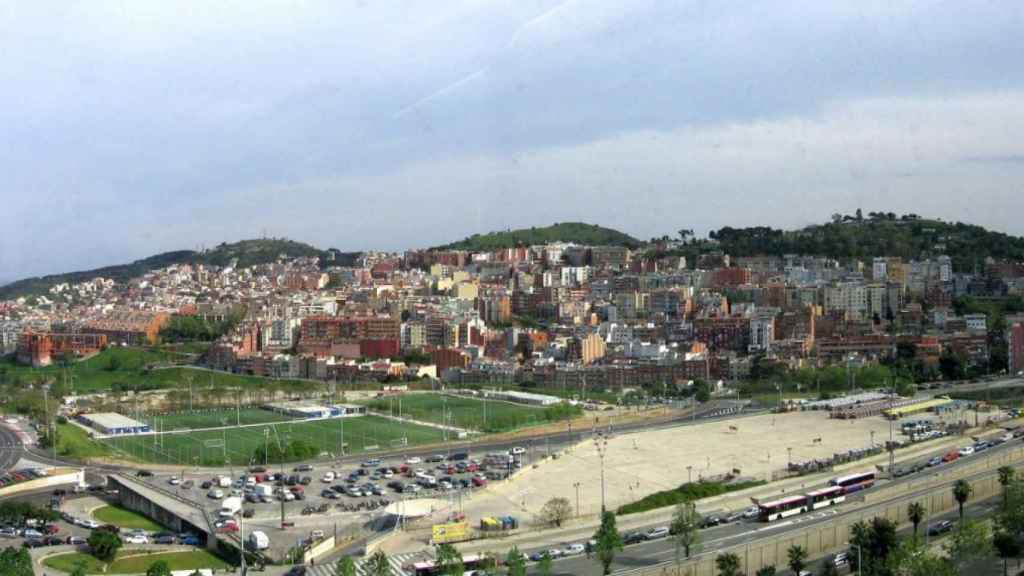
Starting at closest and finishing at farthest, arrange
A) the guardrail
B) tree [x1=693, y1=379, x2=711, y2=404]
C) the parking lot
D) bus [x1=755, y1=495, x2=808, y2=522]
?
1. the guardrail
2. bus [x1=755, y1=495, x2=808, y2=522]
3. the parking lot
4. tree [x1=693, y1=379, x2=711, y2=404]

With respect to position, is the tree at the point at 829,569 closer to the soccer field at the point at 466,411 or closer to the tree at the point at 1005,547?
the tree at the point at 1005,547

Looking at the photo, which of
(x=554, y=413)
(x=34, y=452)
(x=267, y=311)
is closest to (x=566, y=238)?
(x=267, y=311)

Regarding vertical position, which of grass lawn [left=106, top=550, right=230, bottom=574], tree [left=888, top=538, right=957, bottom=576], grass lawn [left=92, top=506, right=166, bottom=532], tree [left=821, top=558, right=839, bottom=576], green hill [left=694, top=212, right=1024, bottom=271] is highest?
green hill [left=694, top=212, right=1024, bottom=271]

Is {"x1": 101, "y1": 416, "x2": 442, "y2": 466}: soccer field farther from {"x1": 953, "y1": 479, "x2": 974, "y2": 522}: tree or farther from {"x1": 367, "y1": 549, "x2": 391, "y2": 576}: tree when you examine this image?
{"x1": 953, "y1": 479, "x2": 974, "y2": 522}: tree

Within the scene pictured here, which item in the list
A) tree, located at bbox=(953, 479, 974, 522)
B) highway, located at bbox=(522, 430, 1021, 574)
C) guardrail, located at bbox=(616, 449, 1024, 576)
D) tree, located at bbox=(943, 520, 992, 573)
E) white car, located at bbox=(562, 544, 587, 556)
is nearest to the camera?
tree, located at bbox=(943, 520, 992, 573)

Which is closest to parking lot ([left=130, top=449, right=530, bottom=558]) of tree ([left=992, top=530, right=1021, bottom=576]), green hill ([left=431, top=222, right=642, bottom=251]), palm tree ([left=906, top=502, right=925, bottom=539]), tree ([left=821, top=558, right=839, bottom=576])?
tree ([left=821, top=558, right=839, bottom=576])

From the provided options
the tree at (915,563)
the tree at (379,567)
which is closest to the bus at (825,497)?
the tree at (915,563)

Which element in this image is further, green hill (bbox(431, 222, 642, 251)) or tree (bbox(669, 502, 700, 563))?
green hill (bbox(431, 222, 642, 251))
